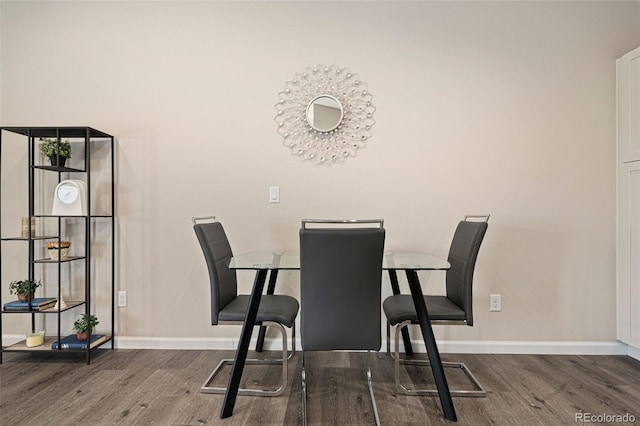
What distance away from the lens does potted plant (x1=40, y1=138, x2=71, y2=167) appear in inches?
91.0

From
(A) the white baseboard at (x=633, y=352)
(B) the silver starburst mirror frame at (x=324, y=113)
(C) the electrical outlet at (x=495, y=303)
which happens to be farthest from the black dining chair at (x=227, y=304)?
(A) the white baseboard at (x=633, y=352)

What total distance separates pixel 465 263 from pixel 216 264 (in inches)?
55.9

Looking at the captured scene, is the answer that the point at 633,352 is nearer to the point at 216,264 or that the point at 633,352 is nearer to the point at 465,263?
the point at 465,263

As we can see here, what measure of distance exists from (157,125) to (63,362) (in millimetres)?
1743

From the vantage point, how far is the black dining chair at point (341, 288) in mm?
1540

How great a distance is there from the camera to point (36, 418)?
1674 millimetres

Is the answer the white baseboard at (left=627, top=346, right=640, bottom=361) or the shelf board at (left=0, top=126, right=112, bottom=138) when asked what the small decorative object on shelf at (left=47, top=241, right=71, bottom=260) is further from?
the white baseboard at (left=627, top=346, right=640, bottom=361)

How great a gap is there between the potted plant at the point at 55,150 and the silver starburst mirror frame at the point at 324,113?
4.77ft

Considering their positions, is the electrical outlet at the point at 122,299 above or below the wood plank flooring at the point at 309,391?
above

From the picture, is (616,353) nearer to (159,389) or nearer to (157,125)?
(159,389)

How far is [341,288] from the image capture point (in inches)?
62.0
